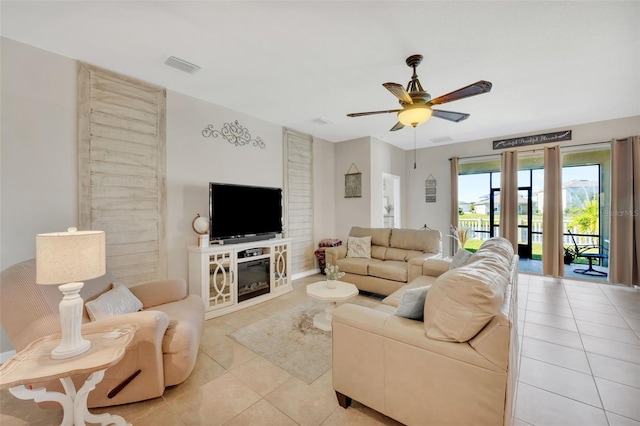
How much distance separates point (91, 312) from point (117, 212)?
141 centimetres

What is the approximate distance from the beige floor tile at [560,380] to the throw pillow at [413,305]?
127 centimetres

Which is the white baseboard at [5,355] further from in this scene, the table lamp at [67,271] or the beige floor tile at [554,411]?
the beige floor tile at [554,411]

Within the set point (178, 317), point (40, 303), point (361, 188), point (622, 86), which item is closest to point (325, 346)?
point (178, 317)

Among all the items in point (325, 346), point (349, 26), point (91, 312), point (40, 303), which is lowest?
point (325, 346)

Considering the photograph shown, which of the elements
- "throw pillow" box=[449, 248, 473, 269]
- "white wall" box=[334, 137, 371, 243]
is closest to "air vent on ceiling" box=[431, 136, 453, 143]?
"white wall" box=[334, 137, 371, 243]

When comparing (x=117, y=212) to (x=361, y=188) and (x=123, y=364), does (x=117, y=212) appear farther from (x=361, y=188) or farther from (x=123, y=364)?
(x=361, y=188)

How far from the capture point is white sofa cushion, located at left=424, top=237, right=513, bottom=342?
4.18 feet

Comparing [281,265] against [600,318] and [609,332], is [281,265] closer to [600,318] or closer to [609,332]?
[609,332]

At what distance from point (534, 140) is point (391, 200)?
3042mm

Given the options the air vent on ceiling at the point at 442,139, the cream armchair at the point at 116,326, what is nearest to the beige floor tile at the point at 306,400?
the cream armchair at the point at 116,326

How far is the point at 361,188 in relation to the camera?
5.45m

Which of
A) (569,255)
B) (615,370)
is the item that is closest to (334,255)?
(615,370)

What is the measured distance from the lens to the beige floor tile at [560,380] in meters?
1.85

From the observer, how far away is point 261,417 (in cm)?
168
